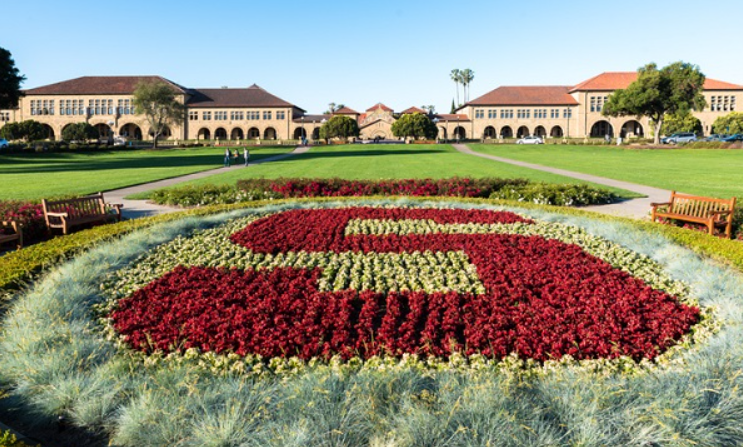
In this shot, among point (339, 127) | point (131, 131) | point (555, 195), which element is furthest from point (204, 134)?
point (555, 195)

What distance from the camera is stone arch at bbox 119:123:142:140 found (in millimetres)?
89044

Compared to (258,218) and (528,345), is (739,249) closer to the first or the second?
(528,345)

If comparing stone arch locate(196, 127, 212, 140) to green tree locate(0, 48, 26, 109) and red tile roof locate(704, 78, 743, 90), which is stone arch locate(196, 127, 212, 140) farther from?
red tile roof locate(704, 78, 743, 90)

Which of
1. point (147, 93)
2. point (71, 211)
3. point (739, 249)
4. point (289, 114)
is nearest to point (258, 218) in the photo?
point (71, 211)

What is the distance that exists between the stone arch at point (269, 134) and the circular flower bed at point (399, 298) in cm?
8450

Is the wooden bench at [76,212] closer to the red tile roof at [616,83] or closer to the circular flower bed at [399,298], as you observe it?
the circular flower bed at [399,298]

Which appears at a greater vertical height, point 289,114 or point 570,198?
point 289,114

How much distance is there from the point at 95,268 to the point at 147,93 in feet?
227

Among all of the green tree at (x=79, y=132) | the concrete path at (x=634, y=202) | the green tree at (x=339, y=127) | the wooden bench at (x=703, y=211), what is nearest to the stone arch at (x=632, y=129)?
the green tree at (x=339, y=127)

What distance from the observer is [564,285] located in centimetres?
638

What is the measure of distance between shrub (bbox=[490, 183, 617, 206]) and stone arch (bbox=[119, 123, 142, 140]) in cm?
8724

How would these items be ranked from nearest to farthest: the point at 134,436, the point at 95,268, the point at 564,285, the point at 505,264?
the point at 134,436, the point at 564,285, the point at 95,268, the point at 505,264

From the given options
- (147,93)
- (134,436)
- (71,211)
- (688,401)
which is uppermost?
(147,93)

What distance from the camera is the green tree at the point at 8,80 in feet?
152
